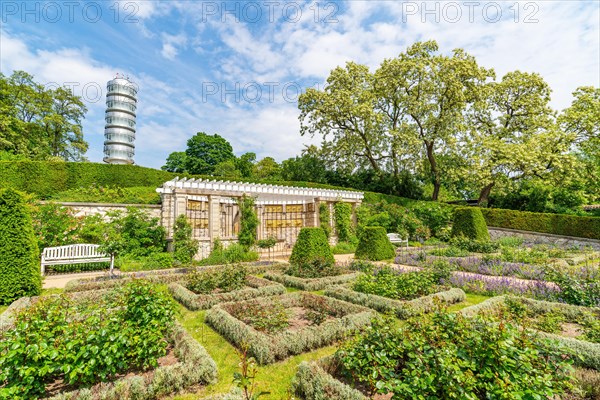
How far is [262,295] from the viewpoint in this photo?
6.20m

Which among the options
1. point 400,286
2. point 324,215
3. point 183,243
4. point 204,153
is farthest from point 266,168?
point 400,286

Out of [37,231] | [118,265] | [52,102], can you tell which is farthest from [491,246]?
[52,102]

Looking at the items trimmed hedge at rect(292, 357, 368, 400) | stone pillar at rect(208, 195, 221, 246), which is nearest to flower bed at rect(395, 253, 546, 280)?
trimmed hedge at rect(292, 357, 368, 400)

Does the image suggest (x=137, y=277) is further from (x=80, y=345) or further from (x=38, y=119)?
(x=38, y=119)

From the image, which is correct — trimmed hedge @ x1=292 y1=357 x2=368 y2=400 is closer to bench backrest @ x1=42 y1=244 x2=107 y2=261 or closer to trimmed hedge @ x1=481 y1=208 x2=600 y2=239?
bench backrest @ x1=42 y1=244 x2=107 y2=261

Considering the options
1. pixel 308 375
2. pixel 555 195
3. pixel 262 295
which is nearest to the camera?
pixel 308 375

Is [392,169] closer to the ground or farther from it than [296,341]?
farther from it

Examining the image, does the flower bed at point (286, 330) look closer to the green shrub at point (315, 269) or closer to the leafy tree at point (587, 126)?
the green shrub at point (315, 269)

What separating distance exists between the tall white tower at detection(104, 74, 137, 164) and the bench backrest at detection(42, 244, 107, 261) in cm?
5089

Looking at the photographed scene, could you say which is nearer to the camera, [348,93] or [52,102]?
[348,93]

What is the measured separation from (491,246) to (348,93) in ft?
49.8

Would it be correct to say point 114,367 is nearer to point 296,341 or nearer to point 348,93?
point 296,341

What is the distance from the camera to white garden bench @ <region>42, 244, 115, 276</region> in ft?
28.2

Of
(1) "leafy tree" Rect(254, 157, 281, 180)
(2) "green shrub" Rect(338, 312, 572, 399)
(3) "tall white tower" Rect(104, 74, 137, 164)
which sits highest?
(3) "tall white tower" Rect(104, 74, 137, 164)
